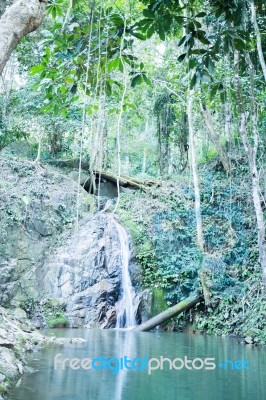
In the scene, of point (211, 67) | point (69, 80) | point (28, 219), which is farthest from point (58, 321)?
point (211, 67)

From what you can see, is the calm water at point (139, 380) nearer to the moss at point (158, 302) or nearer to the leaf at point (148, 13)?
the leaf at point (148, 13)

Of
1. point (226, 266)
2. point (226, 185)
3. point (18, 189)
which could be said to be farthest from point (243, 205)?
point (18, 189)

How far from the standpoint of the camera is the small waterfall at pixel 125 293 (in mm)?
11555

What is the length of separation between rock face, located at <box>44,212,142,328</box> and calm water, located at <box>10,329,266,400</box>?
14.4 ft

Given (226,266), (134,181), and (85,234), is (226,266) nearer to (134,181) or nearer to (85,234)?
(85,234)

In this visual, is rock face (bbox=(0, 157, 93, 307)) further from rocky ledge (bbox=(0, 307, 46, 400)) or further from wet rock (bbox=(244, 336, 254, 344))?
wet rock (bbox=(244, 336, 254, 344))

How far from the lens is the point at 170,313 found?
428 inches

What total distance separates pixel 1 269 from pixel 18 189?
127 inches

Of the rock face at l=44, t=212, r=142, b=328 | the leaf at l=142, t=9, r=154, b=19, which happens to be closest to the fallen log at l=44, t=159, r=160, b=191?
the rock face at l=44, t=212, r=142, b=328

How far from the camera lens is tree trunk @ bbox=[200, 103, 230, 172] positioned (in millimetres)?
14578

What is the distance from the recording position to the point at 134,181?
54.5 feet

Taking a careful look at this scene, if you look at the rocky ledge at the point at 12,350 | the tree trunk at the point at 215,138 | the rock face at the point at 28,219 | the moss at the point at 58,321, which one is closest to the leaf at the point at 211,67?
the rocky ledge at the point at 12,350

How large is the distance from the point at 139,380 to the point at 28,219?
9356 millimetres

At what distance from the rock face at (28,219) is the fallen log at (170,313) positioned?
3260 millimetres
